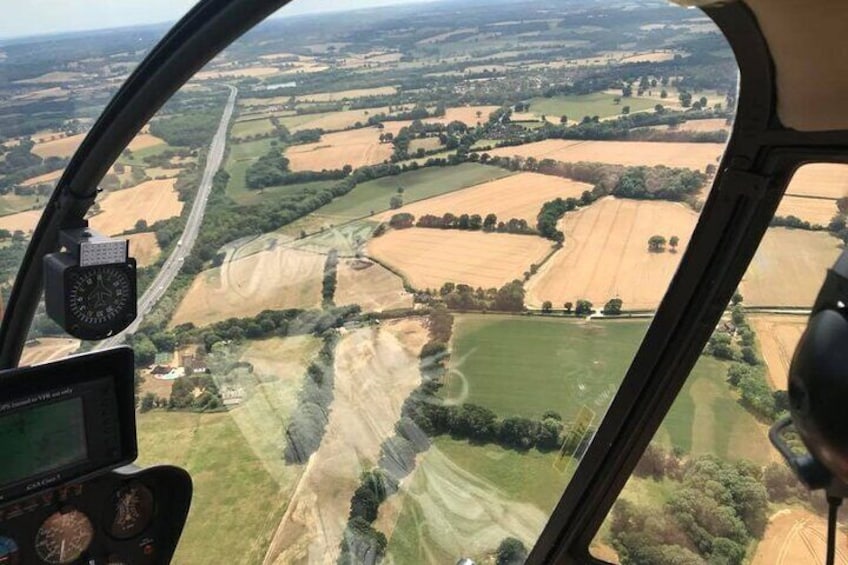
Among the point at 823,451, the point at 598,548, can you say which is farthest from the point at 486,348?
the point at 823,451

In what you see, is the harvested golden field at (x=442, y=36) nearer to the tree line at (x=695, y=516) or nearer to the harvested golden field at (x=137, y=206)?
the harvested golden field at (x=137, y=206)

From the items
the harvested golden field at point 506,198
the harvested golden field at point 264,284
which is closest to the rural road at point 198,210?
the harvested golden field at point 264,284

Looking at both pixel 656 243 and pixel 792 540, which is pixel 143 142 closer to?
pixel 656 243

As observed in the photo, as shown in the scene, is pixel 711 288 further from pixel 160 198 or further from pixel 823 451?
pixel 160 198

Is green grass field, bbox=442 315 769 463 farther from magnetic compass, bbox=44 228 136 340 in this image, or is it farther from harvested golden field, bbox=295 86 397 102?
magnetic compass, bbox=44 228 136 340

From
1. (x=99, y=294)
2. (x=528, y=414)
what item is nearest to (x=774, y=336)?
(x=528, y=414)

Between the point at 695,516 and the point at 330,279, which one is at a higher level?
the point at 330,279
